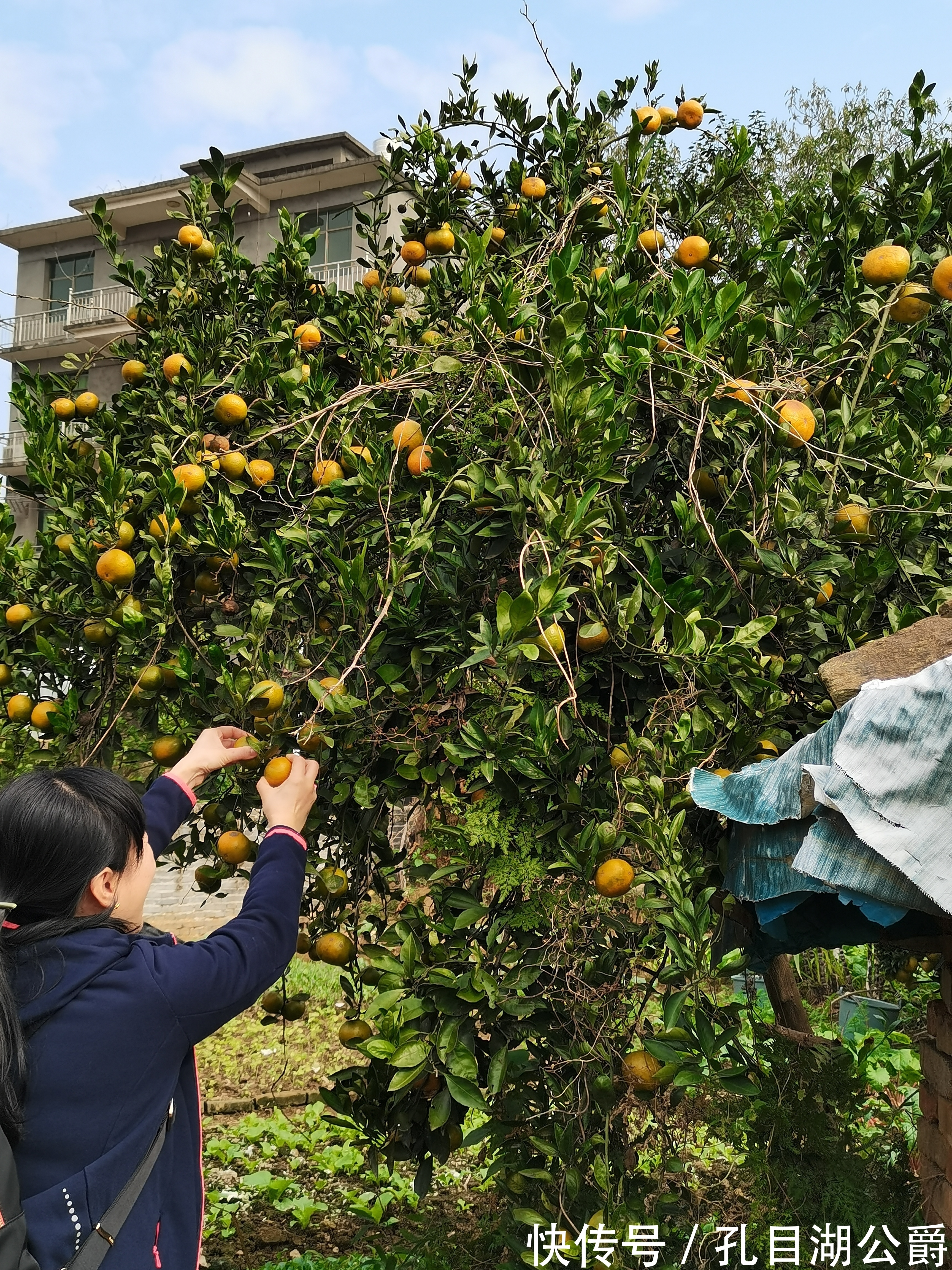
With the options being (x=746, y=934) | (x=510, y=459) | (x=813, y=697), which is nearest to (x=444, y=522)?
(x=510, y=459)

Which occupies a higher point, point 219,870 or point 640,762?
point 640,762

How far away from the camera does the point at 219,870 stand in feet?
7.60

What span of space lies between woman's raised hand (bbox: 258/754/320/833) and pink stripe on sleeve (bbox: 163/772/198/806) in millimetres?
200

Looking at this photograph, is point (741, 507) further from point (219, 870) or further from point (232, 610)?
point (219, 870)

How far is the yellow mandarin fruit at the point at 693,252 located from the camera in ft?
8.40

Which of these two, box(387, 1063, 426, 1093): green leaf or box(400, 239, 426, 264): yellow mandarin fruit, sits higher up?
box(400, 239, 426, 264): yellow mandarin fruit

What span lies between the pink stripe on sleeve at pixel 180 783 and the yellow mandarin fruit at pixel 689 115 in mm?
2372

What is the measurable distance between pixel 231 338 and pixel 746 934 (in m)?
2.14

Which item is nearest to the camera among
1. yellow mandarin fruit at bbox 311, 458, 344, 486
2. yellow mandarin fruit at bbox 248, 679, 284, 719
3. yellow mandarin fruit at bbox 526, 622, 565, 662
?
yellow mandarin fruit at bbox 526, 622, 565, 662

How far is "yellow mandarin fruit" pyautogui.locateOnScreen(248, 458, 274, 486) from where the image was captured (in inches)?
92.5

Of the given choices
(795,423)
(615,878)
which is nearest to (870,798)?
(615,878)

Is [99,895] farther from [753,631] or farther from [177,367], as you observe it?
[177,367]

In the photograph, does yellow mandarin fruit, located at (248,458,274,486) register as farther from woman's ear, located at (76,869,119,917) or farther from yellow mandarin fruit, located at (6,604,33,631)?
woman's ear, located at (76,869,119,917)

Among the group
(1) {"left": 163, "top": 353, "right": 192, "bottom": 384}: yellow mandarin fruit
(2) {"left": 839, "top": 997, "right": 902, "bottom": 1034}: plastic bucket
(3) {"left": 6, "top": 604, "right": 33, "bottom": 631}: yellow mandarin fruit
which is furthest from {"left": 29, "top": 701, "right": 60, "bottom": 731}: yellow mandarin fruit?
(2) {"left": 839, "top": 997, "right": 902, "bottom": 1034}: plastic bucket
